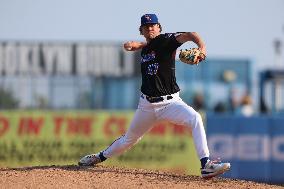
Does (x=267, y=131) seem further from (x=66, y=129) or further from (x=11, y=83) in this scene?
(x=11, y=83)

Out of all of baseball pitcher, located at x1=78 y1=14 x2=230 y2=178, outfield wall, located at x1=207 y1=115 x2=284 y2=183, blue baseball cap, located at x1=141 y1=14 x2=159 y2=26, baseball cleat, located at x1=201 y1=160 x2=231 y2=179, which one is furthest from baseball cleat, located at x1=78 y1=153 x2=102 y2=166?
outfield wall, located at x1=207 y1=115 x2=284 y2=183

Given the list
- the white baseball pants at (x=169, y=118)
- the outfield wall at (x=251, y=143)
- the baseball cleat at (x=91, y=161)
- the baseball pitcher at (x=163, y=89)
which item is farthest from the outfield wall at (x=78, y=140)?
the baseball pitcher at (x=163, y=89)

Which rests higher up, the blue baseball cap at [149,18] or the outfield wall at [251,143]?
the blue baseball cap at [149,18]

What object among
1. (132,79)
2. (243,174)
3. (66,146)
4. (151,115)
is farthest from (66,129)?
(151,115)

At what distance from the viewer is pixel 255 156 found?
58.8 feet

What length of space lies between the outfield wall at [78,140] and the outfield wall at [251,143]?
24.1 inches

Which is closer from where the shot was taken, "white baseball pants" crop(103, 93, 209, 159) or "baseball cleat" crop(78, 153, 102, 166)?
"white baseball pants" crop(103, 93, 209, 159)

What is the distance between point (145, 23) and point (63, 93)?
11721 millimetres

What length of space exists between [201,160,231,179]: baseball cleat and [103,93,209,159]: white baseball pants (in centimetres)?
11

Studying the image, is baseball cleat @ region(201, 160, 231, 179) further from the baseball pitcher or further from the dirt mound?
the dirt mound

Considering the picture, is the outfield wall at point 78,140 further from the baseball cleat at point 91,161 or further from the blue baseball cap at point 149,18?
the blue baseball cap at point 149,18

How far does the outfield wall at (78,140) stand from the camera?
699 inches

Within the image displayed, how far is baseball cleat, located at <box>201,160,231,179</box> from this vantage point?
31.8ft

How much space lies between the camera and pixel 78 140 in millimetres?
17938
